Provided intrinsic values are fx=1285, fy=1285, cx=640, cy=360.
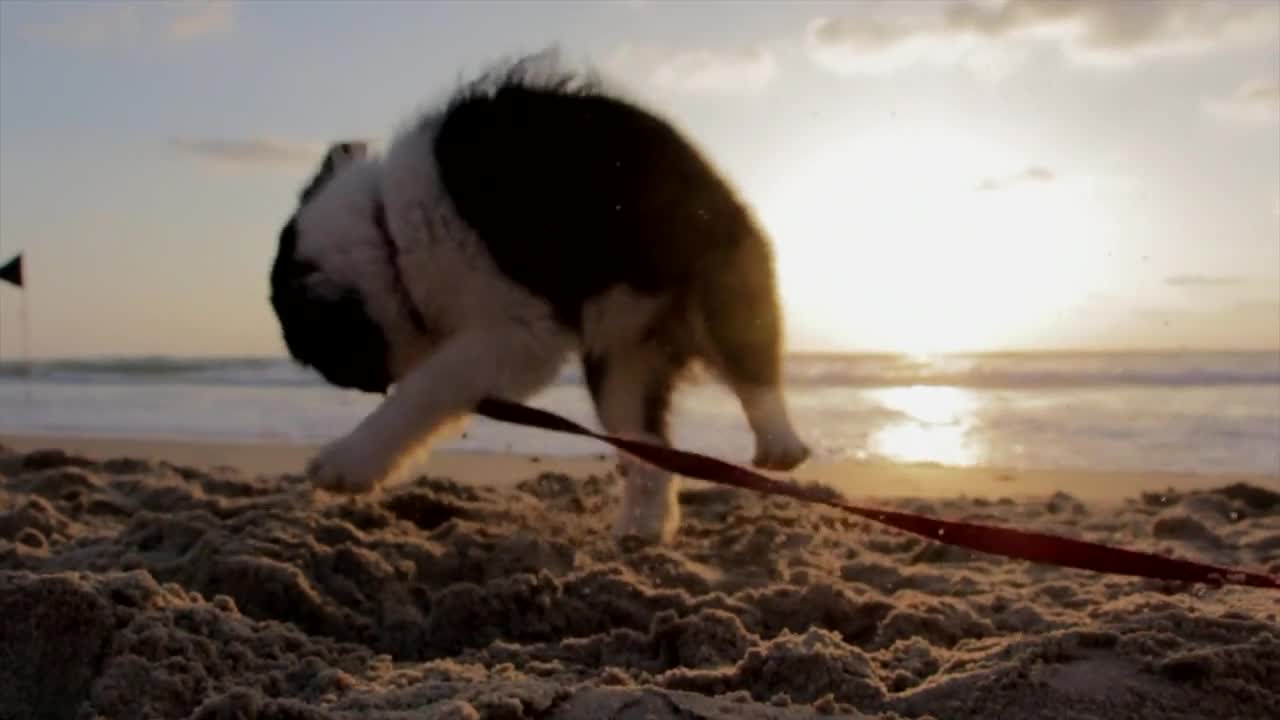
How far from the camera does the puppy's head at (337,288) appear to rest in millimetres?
→ 3459

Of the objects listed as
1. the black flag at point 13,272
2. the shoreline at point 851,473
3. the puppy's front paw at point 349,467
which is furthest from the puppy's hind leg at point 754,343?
the black flag at point 13,272

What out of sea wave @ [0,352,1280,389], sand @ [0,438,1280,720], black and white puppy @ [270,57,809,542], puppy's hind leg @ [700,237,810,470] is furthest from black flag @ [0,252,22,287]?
sea wave @ [0,352,1280,389]

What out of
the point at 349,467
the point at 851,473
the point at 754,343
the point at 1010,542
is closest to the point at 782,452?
the point at 754,343

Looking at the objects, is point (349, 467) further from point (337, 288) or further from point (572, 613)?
point (572, 613)

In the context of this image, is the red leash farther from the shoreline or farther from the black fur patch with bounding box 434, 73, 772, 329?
the shoreline

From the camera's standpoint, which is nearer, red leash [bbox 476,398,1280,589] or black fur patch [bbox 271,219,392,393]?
red leash [bbox 476,398,1280,589]

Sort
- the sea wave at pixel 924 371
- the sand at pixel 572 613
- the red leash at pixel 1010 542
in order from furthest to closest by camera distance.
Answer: the sea wave at pixel 924 371 → the red leash at pixel 1010 542 → the sand at pixel 572 613

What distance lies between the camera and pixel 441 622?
9.29ft

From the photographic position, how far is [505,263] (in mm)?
3428

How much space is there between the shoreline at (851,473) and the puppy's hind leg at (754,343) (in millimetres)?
1435

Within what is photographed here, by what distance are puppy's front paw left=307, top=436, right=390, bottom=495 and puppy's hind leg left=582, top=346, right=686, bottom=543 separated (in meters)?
0.94

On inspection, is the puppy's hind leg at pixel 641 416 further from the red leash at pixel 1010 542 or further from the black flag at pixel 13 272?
the black flag at pixel 13 272

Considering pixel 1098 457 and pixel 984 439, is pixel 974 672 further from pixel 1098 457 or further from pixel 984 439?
pixel 984 439

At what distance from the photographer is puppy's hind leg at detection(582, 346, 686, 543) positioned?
13.2ft
